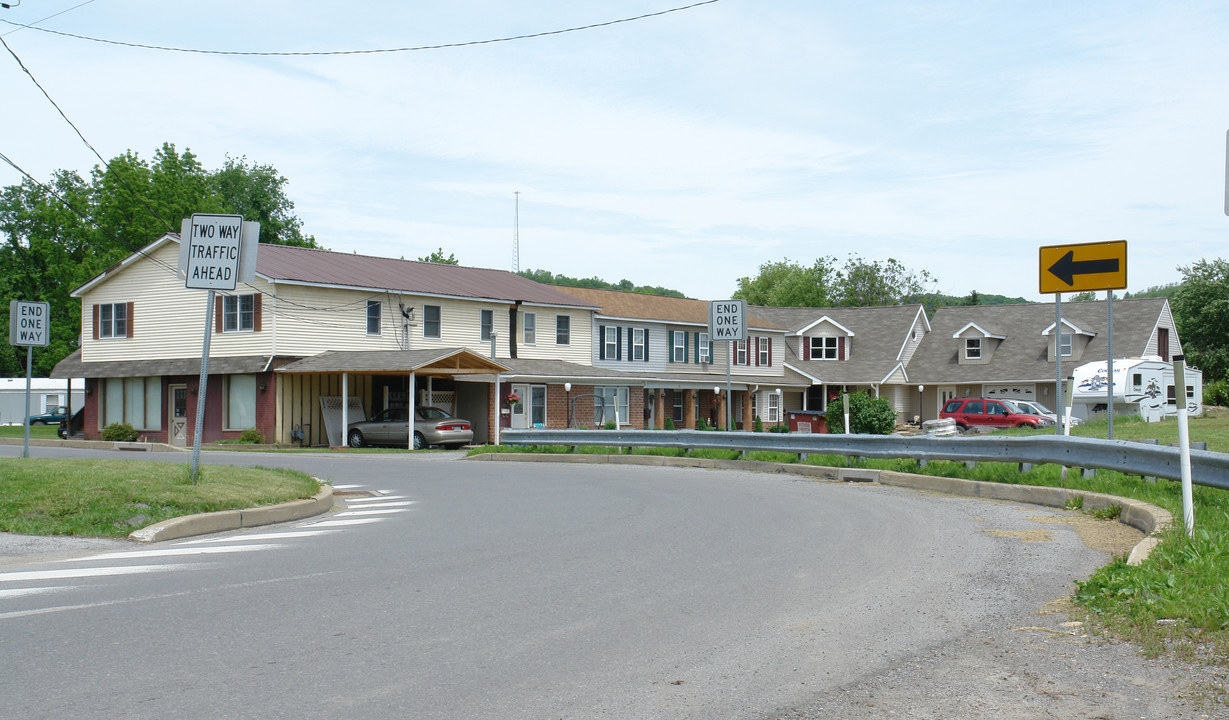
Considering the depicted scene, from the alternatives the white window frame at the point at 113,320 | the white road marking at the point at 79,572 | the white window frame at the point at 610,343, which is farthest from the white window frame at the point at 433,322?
the white road marking at the point at 79,572

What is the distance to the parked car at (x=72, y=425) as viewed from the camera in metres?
44.0

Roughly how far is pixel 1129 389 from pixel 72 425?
43645 millimetres

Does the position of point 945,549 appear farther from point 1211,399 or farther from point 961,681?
point 1211,399

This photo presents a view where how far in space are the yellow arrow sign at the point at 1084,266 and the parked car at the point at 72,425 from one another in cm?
4088

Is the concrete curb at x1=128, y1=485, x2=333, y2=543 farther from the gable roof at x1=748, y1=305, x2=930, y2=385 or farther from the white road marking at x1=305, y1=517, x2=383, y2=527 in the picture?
the gable roof at x1=748, y1=305, x2=930, y2=385

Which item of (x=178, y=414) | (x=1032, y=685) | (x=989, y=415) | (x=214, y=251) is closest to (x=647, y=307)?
(x=989, y=415)

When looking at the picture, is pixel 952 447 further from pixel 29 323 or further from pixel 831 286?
pixel 831 286

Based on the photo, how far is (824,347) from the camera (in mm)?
59906

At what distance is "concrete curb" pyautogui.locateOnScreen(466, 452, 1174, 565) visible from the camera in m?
10.8

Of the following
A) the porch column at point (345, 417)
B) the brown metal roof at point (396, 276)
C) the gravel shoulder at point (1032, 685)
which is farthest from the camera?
the brown metal roof at point (396, 276)

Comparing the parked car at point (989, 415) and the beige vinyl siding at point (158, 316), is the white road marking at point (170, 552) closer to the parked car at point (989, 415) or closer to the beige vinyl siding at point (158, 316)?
the beige vinyl siding at point (158, 316)

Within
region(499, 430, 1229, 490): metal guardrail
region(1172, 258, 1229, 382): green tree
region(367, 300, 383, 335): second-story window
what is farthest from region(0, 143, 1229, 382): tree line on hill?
region(499, 430, 1229, 490): metal guardrail

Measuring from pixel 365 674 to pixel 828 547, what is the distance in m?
5.77

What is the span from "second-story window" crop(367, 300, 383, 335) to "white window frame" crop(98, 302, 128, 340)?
1051 centimetres
